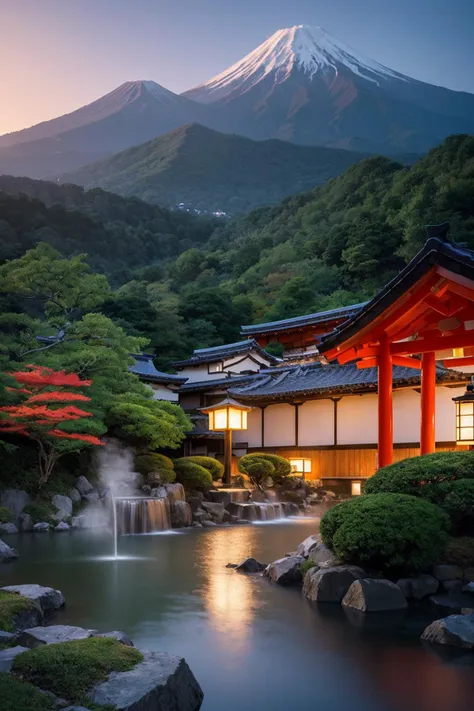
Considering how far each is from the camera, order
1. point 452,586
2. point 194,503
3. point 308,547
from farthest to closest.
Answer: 1. point 194,503
2. point 308,547
3. point 452,586

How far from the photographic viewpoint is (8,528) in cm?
1541

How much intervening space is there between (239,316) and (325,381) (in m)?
29.6

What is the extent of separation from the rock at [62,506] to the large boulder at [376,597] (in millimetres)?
11195

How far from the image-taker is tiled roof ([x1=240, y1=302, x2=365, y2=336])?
38516 millimetres

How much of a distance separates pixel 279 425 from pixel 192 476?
8931 millimetres

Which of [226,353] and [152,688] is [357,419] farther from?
[152,688]

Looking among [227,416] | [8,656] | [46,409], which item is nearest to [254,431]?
[227,416]

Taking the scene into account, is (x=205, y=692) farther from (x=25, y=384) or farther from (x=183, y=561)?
(x=25, y=384)

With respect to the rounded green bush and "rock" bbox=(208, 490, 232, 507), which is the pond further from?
"rock" bbox=(208, 490, 232, 507)

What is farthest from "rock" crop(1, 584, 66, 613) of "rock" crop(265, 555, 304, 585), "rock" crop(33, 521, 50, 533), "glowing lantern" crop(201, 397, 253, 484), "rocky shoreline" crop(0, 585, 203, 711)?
"glowing lantern" crop(201, 397, 253, 484)

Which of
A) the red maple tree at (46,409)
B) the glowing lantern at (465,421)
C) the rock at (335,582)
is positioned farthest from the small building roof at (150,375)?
the rock at (335,582)

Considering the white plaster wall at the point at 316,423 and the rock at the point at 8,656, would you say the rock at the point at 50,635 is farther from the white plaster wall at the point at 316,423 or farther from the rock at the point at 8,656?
the white plaster wall at the point at 316,423

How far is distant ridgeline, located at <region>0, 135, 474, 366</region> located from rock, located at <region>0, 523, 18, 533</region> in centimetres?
2759

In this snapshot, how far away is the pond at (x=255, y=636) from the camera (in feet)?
16.4
